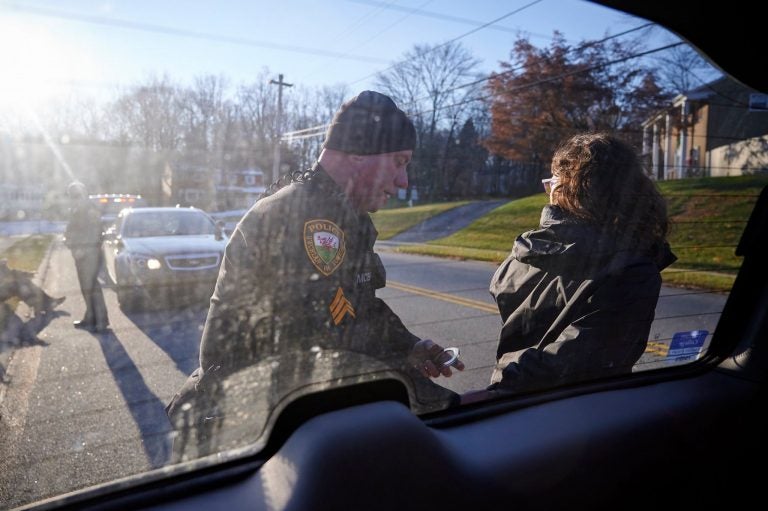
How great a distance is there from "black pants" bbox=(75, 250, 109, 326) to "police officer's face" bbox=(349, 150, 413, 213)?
92 cm

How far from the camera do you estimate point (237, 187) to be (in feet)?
6.00

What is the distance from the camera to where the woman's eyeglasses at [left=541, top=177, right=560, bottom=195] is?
7.32 feet

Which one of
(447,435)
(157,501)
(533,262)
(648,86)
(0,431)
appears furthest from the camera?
(648,86)

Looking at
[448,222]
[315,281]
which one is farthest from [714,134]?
[315,281]

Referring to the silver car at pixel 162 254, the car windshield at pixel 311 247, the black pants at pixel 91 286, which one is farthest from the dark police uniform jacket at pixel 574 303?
the black pants at pixel 91 286

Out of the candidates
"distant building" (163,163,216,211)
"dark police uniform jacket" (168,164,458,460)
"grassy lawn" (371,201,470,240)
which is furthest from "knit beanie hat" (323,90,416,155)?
"distant building" (163,163,216,211)

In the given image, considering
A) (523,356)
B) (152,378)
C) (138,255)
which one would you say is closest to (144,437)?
(152,378)

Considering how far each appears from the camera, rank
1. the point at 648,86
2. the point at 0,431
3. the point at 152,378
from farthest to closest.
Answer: the point at 648,86
the point at 152,378
the point at 0,431

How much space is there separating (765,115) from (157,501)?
2883 mm

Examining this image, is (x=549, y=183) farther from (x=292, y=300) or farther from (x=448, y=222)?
(x=292, y=300)

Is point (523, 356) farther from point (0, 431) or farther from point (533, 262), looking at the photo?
point (0, 431)

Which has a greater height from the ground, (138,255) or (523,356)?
(138,255)

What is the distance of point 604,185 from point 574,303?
45 cm

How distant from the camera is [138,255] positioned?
2.07 metres
